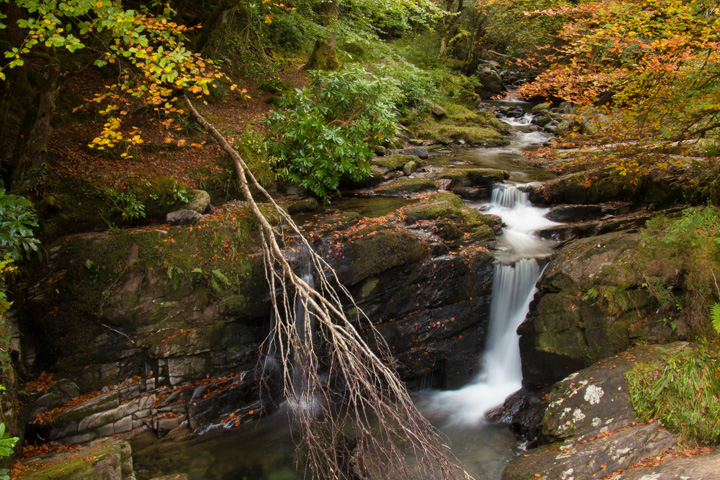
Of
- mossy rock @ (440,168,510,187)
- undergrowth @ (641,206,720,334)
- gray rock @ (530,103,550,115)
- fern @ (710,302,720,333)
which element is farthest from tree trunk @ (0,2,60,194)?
gray rock @ (530,103,550,115)

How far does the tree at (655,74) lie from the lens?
5.56 metres

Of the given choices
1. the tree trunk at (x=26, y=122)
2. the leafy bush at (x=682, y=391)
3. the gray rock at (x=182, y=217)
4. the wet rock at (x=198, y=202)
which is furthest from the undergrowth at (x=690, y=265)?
the tree trunk at (x=26, y=122)

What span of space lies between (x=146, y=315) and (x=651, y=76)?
8570 mm

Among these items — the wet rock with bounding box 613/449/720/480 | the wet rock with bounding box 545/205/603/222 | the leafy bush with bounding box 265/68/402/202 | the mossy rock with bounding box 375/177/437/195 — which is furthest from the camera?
the mossy rock with bounding box 375/177/437/195

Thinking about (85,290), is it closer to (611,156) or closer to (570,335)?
(570,335)

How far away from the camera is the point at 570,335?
21.5 feet

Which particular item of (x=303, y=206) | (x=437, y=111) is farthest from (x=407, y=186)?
(x=437, y=111)

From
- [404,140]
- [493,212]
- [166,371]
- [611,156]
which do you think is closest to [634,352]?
[611,156]

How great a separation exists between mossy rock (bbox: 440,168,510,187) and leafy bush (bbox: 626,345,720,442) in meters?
6.37

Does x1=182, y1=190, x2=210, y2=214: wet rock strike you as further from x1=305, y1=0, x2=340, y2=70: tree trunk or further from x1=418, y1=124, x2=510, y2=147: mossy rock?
x1=418, y1=124, x2=510, y2=147: mossy rock

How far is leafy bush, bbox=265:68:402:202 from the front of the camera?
8.53 metres

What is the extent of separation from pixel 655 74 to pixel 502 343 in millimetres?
5042

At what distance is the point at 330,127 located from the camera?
9180 mm

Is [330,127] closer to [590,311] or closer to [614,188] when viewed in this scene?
[590,311]
